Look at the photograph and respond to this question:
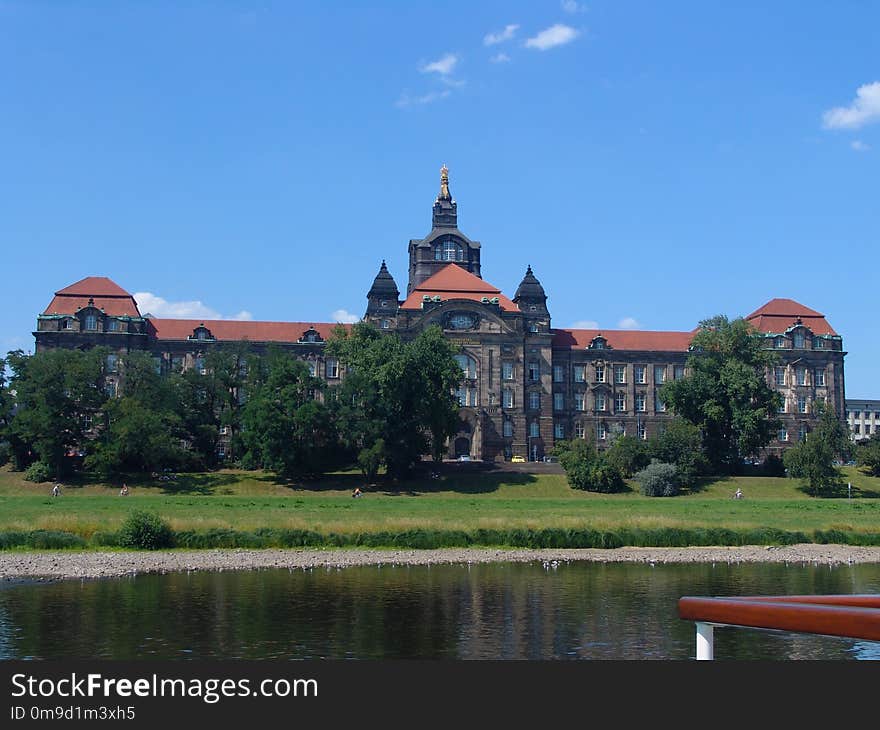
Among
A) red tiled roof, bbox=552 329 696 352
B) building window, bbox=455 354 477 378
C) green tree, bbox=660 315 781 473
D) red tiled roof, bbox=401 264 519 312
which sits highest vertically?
red tiled roof, bbox=401 264 519 312

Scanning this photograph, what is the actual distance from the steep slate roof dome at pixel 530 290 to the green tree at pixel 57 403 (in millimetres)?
43927

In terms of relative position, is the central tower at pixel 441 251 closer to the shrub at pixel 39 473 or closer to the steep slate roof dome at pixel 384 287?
the steep slate roof dome at pixel 384 287

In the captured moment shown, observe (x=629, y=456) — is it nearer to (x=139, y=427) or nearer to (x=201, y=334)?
(x=139, y=427)

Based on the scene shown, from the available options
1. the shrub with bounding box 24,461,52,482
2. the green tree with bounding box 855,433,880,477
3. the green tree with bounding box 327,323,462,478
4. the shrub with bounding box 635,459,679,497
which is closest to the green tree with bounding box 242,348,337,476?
the green tree with bounding box 327,323,462,478

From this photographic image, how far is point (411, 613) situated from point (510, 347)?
6857cm

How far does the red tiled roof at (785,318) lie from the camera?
107 m

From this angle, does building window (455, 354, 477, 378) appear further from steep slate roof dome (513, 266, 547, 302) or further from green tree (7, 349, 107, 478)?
green tree (7, 349, 107, 478)

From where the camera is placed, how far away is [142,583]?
34.5 meters

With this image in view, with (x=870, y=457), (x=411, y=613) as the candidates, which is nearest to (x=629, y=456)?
(x=870, y=457)

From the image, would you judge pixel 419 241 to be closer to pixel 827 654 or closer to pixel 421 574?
pixel 421 574

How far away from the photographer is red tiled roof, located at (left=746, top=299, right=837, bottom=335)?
107 meters

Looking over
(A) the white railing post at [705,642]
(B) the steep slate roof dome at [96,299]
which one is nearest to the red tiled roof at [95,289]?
(B) the steep slate roof dome at [96,299]

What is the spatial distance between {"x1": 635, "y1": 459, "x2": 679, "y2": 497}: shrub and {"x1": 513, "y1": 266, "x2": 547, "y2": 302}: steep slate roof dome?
33372 millimetres

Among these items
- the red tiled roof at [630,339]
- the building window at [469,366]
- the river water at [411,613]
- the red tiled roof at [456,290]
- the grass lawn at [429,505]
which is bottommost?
the river water at [411,613]
